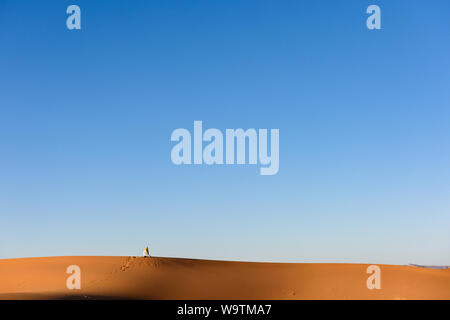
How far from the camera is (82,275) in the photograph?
31375 mm

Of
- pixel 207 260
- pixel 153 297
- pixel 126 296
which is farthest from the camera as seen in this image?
pixel 207 260

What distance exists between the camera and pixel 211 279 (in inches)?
1330

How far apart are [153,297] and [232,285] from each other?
19.6ft

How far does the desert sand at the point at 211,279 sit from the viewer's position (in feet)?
98.2

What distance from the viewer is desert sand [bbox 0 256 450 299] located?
29938 millimetres
